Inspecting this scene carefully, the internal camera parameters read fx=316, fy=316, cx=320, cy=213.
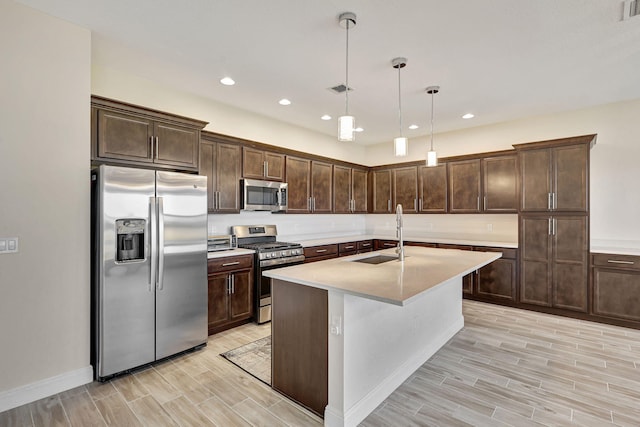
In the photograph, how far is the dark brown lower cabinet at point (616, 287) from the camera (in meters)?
3.72

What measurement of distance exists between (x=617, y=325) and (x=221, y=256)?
481 centimetres

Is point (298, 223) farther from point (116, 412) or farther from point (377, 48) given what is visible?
point (116, 412)

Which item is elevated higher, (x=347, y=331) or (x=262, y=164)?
(x=262, y=164)

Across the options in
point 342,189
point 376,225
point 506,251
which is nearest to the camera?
point 506,251

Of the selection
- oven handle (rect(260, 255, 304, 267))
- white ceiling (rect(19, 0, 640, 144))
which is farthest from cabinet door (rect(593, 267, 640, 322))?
oven handle (rect(260, 255, 304, 267))

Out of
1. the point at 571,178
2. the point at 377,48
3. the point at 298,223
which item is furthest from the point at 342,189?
the point at 571,178

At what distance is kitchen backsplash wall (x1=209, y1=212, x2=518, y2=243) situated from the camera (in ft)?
15.2

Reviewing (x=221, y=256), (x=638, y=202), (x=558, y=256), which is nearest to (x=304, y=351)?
(x=221, y=256)

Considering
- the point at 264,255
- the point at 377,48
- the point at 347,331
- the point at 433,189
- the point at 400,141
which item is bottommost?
the point at 347,331

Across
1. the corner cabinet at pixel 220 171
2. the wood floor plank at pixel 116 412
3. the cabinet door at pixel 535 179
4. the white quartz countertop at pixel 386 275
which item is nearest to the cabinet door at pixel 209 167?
the corner cabinet at pixel 220 171

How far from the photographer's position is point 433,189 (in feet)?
18.4

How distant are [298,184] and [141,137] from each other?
241 centimetres

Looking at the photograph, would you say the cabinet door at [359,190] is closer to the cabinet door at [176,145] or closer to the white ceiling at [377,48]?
the white ceiling at [377,48]

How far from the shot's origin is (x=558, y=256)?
4219mm
